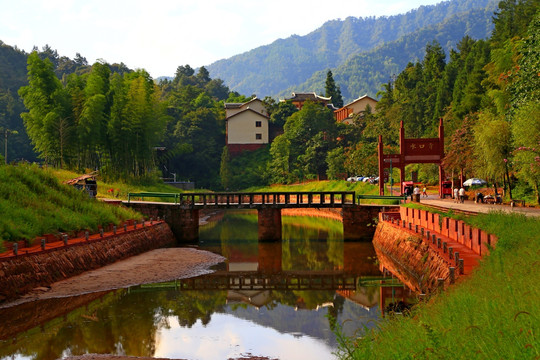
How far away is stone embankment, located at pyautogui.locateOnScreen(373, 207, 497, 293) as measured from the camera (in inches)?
750

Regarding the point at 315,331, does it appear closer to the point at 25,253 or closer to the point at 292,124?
the point at 25,253

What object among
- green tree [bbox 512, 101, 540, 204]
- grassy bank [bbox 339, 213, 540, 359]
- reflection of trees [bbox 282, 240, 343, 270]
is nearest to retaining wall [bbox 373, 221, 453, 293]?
reflection of trees [bbox 282, 240, 343, 270]

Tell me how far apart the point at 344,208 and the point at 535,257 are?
95.1 feet

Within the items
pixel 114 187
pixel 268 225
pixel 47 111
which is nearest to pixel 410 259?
A: pixel 268 225

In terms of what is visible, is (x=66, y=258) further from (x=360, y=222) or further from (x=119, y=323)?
(x=360, y=222)

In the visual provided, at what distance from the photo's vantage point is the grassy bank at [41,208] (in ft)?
86.5

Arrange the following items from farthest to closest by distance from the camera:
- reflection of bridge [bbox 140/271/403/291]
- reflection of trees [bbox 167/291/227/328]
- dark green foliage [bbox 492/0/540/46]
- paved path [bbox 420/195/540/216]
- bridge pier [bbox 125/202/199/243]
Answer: dark green foliage [bbox 492/0/540/46], bridge pier [bbox 125/202/199/243], paved path [bbox 420/195/540/216], reflection of bridge [bbox 140/271/403/291], reflection of trees [bbox 167/291/227/328]

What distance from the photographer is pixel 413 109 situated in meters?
76.9

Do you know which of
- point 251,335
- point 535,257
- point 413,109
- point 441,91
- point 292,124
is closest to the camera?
point 535,257

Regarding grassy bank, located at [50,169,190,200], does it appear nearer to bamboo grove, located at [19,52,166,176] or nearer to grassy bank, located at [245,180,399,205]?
bamboo grove, located at [19,52,166,176]

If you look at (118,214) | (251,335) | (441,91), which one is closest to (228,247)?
(118,214)

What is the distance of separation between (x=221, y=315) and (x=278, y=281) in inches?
297

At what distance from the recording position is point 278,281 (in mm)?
28484

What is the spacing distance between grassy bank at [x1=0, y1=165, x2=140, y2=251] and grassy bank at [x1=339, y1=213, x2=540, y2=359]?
17299mm
